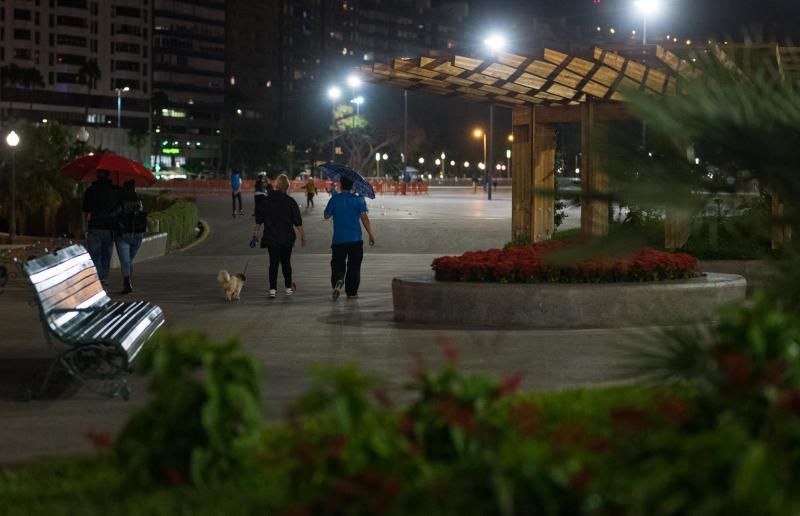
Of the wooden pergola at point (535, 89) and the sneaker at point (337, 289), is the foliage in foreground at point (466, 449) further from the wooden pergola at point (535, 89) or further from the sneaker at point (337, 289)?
the sneaker at point (337, 289)

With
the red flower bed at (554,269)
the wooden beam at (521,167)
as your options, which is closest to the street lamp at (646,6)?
the wooden beam at (521,167)

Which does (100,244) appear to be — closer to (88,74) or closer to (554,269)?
(554,269)

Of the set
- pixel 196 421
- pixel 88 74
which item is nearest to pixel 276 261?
pixel 196 421

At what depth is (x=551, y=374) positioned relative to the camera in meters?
10.0

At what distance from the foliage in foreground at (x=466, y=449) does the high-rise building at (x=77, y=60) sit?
6461 inches

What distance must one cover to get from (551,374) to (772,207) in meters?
7.28

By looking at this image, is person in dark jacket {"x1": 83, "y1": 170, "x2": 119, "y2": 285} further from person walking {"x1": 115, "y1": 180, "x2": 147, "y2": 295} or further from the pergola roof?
the pergola roof

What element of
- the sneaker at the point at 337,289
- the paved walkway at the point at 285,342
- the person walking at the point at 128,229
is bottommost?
the paved walkway at the point at 285,342

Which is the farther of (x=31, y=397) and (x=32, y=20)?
(x=32, y=20)

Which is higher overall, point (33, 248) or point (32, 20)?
point (32, 20)

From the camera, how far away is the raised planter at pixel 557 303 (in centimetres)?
1276

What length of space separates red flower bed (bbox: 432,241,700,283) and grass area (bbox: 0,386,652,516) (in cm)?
667

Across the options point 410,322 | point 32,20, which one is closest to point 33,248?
point 410,322

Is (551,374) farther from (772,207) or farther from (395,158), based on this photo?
(395,158)
